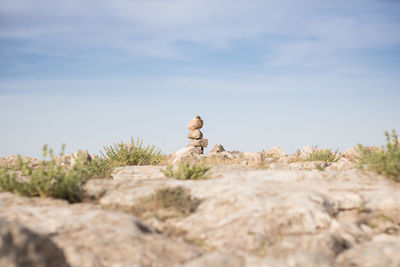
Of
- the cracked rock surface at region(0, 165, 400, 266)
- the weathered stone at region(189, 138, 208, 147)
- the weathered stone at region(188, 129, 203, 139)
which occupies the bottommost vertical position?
the cracked rock surface at region(0, 165, 400, 266)

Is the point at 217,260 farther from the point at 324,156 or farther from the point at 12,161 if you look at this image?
the point at 12,161

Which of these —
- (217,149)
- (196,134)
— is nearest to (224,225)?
(196,134)

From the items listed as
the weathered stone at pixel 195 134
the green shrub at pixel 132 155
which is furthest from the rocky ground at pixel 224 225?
the weathered stone at pixel 195 134

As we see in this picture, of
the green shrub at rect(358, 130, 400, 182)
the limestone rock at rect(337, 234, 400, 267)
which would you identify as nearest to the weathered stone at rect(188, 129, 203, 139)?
the green shrub at rect(358, 130, 400, 182)

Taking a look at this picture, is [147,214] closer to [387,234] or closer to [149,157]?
[387,234]

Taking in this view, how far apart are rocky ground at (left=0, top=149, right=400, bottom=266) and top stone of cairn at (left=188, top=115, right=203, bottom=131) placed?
55.2 feet

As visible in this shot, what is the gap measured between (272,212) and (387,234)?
6.21ft

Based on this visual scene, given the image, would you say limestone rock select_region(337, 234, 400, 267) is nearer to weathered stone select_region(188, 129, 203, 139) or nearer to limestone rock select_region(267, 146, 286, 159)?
limestone rock select_region(267, 146, 286, 159)

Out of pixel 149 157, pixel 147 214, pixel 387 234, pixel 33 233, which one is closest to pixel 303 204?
pixel 387 234

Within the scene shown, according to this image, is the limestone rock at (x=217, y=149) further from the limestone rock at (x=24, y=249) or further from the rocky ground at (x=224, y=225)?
the limestone rock at (x=24, y=249)

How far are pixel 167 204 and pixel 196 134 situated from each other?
1807 cm

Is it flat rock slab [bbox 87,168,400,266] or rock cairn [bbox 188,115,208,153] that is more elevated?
rock cairn [bbox 188,115,208,153]

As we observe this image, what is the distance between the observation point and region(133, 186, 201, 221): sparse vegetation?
20.0 feet

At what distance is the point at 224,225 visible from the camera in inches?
217
